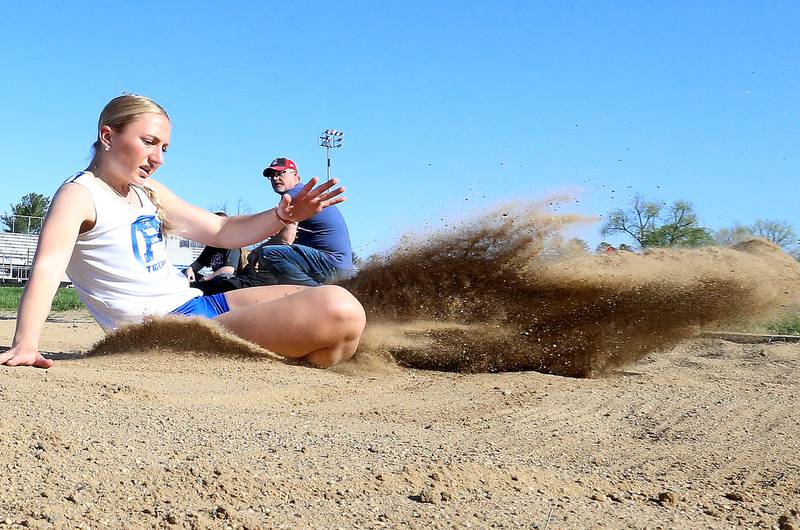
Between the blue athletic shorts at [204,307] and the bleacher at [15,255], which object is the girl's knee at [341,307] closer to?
the blue athletic shorts at [204,307]

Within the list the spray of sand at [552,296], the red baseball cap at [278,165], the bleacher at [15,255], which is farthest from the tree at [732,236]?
the bleacher at [15,255]

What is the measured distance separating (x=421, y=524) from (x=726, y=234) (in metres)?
4.21

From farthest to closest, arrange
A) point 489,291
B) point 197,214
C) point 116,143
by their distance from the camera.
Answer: point 489,291 → point 197,214 → point 116,143

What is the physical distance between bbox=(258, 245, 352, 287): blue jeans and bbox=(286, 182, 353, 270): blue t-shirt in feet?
0.39

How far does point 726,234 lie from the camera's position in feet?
17.8

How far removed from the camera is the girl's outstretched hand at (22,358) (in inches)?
134

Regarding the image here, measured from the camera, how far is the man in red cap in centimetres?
672

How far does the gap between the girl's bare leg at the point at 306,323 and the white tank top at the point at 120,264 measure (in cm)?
38

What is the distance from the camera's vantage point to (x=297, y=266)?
679 cm

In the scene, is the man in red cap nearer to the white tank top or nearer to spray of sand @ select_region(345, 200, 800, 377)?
spray of sand @ select_region(345, 200, 800, 377)

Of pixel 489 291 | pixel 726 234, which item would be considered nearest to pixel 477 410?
pixel 489 291

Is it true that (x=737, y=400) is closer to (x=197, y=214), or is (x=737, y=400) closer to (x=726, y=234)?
(x=726, y=234)

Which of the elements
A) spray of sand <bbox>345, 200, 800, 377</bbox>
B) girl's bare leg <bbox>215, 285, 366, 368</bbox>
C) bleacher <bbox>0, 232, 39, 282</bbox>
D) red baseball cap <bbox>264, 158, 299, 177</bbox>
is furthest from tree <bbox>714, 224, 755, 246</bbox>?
bleacher <bbox>0, 232, 39, 282</bbox>

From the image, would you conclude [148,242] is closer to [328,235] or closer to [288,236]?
[328,235]
